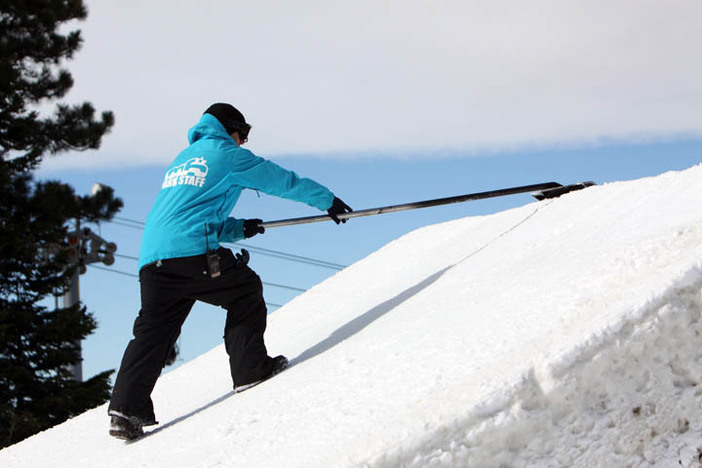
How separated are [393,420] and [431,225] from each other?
16.3 ft

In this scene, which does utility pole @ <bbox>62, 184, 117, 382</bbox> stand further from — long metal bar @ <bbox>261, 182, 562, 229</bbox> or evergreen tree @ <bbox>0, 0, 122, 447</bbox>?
long metal bar @ <bbox>261, 182, 562, 229</bbox>

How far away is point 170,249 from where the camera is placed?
4.00 meters

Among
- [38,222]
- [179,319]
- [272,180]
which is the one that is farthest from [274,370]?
[38,222]

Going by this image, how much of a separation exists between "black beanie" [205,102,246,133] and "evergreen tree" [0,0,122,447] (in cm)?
1129

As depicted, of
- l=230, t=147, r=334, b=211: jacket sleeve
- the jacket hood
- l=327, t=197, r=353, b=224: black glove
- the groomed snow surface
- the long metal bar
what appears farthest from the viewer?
the long metal bar

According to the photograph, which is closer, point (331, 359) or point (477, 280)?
point (331, 359)

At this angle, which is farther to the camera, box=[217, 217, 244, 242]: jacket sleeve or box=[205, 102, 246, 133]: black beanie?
box=[217, 217, 244, 242]: jacket sleeve

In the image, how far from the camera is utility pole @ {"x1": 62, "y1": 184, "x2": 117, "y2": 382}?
17.1 metres

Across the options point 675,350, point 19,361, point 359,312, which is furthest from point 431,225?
point 19,361

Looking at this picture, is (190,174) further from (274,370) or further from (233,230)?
(274,370)

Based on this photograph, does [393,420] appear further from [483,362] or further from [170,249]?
[170,249]

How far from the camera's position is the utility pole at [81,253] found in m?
17.1

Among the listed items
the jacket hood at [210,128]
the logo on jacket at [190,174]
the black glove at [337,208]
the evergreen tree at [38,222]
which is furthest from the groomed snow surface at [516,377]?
the evergreen tree at [38,222]

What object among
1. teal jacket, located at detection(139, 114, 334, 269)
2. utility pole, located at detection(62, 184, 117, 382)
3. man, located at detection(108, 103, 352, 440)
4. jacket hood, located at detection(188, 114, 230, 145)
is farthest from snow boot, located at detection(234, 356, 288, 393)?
utility pole, located at detection(62, 184, 117, 382)
